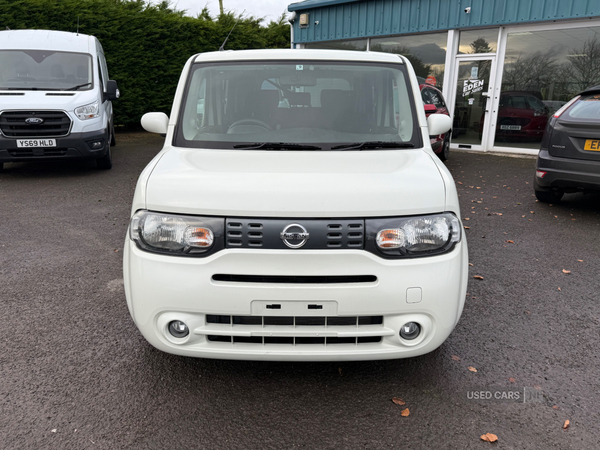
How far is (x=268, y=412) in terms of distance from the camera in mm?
2518

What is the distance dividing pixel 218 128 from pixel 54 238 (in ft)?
10.6

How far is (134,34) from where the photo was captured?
599 inches

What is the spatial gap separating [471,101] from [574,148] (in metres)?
7.57

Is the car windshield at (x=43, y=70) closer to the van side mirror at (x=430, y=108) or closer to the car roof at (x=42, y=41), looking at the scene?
the car roof at (x=42, y=41)

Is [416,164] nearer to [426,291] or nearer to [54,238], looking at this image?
[426,291]

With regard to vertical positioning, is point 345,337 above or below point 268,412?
above

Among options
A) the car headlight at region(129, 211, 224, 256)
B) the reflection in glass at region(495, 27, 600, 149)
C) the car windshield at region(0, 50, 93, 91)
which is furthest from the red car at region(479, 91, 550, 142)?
the car headlight at region(129, 211, 224, 256)

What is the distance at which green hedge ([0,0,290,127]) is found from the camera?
13.4m

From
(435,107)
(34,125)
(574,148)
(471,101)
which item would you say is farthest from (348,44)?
(574,148)

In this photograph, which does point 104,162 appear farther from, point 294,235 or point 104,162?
point 294,235

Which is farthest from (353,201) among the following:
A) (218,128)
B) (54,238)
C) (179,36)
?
(179,36)

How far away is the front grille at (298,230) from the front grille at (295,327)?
358mm

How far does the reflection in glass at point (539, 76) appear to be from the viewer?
1148 cm

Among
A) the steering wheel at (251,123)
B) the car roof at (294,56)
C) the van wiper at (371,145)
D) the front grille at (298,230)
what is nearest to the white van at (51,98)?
the car roof at (294,56)
